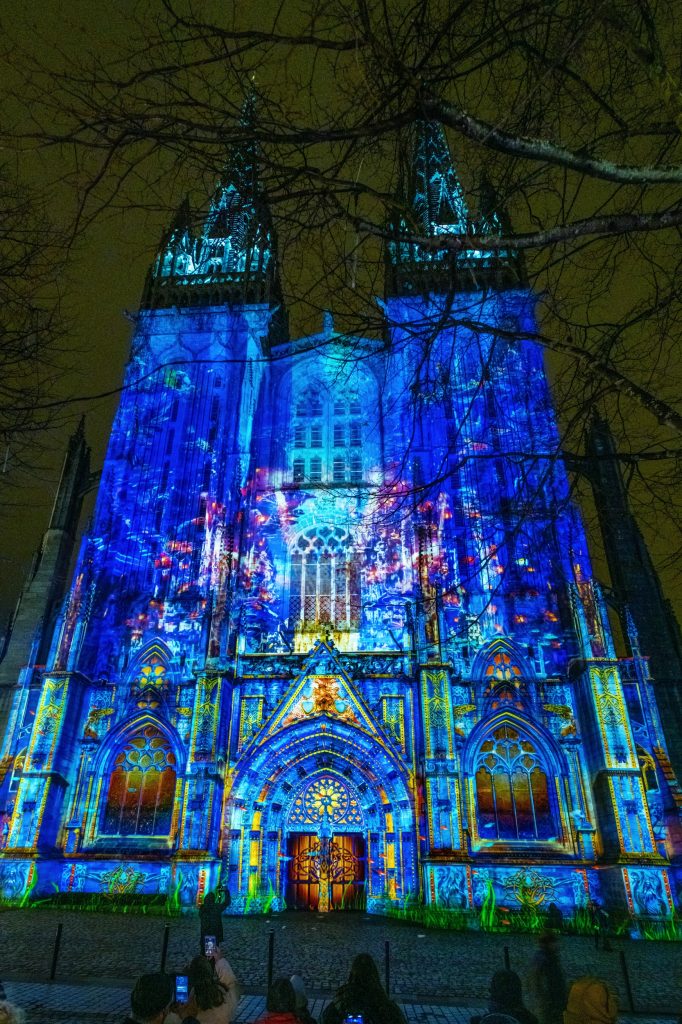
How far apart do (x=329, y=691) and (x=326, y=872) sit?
16.3ft

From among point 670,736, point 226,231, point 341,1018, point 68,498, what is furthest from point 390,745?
point 68,498

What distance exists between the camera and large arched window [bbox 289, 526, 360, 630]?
23016 mm

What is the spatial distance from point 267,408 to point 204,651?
12235mm

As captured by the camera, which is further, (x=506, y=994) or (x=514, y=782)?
(x=514, y=782)

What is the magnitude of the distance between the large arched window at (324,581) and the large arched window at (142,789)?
20.4 feet

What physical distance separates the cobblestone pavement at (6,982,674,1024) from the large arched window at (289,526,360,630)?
1410 cm

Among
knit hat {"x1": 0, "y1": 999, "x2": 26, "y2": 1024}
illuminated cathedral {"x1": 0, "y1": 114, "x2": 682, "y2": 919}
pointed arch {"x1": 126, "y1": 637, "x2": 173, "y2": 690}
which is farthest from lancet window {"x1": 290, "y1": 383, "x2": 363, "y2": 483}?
knit hat {"x1": 0, "y1": 999, "x2": 26, "y2": 1024}

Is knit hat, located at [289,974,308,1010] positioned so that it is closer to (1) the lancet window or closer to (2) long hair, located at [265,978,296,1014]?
(2) long hair, located at [265,978,296,1014]

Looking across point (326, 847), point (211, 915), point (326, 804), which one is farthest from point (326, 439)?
point (211, 915)

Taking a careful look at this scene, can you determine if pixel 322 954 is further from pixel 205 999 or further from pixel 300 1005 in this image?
pixel 300 1005

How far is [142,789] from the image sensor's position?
19.6m

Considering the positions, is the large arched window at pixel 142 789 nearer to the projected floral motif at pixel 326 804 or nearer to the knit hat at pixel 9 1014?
the projected floral motif at pixel 326 804

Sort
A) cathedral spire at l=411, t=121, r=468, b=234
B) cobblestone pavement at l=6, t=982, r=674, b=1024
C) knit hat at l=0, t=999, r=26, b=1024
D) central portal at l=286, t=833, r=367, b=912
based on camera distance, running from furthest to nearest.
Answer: central portal at l=286, t=833, r=367, b=912 < cobblestone pavement at l=6, t=982, r=674, b=1024 < cathedral spire at l=411, t=121, r=468, b=234 < knit hat at l=0, t=999, r=26, b=1024

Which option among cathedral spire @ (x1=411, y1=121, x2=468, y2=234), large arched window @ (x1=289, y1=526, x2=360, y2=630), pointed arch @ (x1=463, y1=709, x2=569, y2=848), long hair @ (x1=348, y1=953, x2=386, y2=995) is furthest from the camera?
large arched window @ (x1=289, y1=526, x2=360, y2=630)
